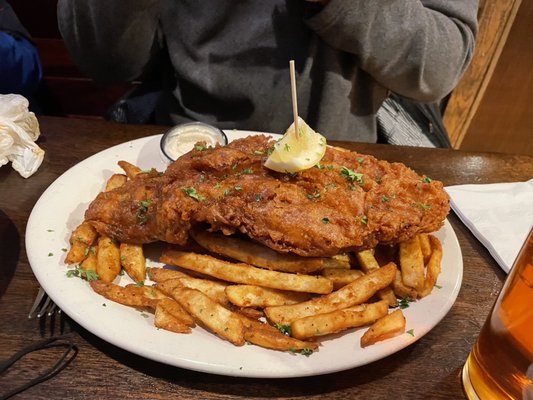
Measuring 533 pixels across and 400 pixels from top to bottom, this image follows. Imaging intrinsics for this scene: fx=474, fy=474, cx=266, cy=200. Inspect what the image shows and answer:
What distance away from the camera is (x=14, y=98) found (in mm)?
2350

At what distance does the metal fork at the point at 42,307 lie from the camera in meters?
1.55

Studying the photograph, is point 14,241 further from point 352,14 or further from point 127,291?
point 352,14

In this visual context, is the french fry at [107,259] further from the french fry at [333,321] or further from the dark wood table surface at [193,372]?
the french fry at [333,321]

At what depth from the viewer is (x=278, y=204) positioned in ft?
5.14

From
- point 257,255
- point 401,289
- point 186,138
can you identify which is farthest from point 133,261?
point 401,289

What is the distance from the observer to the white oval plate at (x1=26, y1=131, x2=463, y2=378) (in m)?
1.36

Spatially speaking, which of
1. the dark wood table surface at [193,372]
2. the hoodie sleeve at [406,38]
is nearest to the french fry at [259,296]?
the dark wood table surface at [193,372]

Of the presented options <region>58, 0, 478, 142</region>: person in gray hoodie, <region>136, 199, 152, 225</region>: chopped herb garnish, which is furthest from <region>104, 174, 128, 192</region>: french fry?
<region>58, 0, 478, 142</region>: person in gray hoodie

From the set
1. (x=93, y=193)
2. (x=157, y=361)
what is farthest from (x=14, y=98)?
(x=157, y=361)

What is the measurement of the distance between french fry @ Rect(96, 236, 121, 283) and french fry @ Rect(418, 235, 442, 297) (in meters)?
1.05

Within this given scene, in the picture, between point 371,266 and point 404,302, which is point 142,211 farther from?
point 404,302

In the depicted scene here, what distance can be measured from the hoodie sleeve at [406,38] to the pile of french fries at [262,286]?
1.14 metres

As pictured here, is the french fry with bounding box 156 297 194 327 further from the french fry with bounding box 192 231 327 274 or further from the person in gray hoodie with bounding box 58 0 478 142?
the person in gray hoodie with bounding box 58 0 478 142

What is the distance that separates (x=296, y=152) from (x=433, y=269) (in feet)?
2.03
